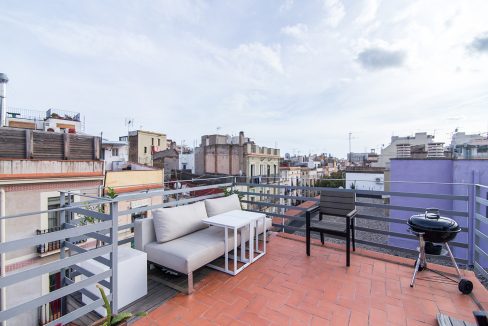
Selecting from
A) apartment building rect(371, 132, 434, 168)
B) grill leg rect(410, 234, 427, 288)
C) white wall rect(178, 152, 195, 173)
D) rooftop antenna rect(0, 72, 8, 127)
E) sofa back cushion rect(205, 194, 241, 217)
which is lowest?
grill leg rect(410, 234, 427, 288)

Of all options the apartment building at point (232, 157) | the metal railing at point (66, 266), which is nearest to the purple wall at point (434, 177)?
the metal railing at point (66, 266)

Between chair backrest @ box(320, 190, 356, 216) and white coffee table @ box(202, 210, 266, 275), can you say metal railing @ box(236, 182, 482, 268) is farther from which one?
white coffee table @ box(202, 210, 266, 275)

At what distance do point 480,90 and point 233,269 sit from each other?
34.6 ft

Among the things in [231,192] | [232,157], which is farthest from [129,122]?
[231,192]

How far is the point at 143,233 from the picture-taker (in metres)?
2.60

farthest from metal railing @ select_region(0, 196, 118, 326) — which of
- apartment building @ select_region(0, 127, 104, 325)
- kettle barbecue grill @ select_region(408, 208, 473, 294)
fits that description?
apartment building @ select_region(0, 127, 104, 325)

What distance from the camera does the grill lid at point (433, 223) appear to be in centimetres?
227

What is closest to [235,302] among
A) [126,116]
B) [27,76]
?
[27,76]

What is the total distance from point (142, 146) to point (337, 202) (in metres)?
30.0

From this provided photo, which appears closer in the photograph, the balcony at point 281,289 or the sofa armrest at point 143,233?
the balcony at point 281,289

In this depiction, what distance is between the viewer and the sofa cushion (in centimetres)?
225

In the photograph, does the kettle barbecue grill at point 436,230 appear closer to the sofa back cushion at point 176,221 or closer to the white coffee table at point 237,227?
the white coffee table at point 237,227

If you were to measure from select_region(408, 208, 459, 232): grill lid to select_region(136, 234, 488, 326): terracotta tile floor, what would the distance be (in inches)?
25.9

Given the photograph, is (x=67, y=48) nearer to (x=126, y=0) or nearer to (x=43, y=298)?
(x=126, y=0)
